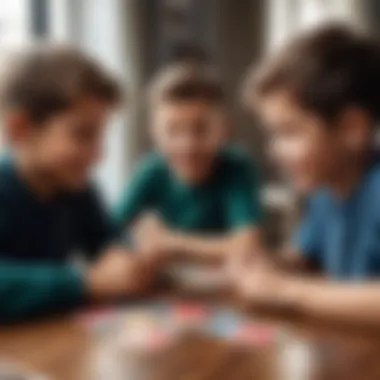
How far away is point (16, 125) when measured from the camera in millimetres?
1511

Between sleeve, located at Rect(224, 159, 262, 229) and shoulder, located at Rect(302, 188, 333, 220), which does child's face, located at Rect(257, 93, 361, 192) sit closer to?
shoulder, located at Rect(302, 188, 333, 220)

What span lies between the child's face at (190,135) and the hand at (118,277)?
10.4 inches

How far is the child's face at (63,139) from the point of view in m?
1.50

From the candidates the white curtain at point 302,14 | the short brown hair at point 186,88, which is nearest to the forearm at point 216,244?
the short brown hair at point 186,88

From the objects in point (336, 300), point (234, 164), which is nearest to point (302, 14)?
point (234, 164)

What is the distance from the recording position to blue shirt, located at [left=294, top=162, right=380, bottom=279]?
1476mm

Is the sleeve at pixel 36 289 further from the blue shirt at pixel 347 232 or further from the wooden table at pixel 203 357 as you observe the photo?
the blue shirt at pixel 347 232

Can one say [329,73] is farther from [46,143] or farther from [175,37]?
[175,37]

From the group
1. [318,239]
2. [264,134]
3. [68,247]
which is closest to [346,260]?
[318,239]

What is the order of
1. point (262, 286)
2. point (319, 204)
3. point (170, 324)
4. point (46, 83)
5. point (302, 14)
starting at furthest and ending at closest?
point (302, 14)
point (319, 204)
point (46, 83)
point (262, 286)
point (170, 324)

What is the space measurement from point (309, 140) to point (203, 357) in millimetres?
460

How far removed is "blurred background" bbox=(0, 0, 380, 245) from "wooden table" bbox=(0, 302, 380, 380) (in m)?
0.83

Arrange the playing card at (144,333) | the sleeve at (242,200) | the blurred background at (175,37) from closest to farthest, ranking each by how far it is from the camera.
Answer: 1. the playing card at (144,333)
2. the sleeve at (242,200)
3. the blurred background at (175,37)

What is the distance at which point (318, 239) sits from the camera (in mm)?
1661
